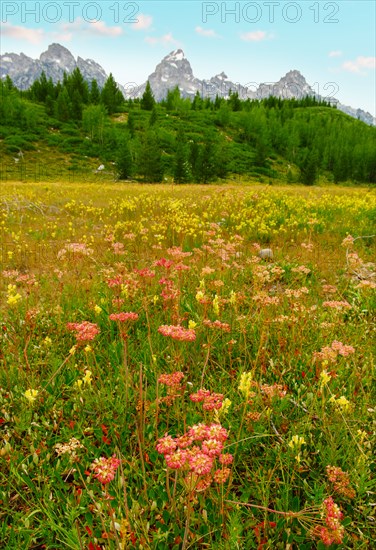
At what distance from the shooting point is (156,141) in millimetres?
48438

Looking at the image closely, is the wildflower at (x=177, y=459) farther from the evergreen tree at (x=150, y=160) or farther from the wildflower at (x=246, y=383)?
the evergreen tree at (x=150, y=160)

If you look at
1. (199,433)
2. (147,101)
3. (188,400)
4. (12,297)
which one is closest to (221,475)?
(199,433)

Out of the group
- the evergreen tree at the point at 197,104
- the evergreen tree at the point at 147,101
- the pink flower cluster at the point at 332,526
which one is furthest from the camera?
the evergreen tree at the point at 197,104

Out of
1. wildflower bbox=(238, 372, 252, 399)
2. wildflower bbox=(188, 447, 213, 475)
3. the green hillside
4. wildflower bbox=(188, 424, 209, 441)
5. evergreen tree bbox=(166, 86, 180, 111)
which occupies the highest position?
evergreen tree bbox=(166, 86, 180, 111)

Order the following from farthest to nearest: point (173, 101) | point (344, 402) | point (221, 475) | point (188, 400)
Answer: point (173, 101) → point (188, 400) → point (344, 402) → point (221, 475)

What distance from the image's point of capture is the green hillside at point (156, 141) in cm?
5128

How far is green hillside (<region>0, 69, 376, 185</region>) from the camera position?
168 feet

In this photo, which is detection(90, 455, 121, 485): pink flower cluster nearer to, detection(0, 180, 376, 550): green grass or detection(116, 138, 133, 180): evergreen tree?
detection(0, 180, 376, 550): green grass

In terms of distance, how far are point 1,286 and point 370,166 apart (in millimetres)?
107389

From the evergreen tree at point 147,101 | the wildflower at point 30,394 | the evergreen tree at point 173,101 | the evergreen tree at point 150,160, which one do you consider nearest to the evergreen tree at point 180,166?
the evergreen tree at point 150,160

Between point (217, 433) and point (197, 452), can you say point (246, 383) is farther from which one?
point (197, 452)

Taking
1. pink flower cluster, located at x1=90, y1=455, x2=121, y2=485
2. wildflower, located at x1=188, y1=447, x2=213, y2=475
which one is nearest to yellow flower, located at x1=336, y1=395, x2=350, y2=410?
wildflower, located at x1=188, y1=447, x2=213, y2=475

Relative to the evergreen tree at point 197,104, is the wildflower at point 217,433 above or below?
below

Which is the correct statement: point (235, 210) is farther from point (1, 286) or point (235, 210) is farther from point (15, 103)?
point (15, 103)
